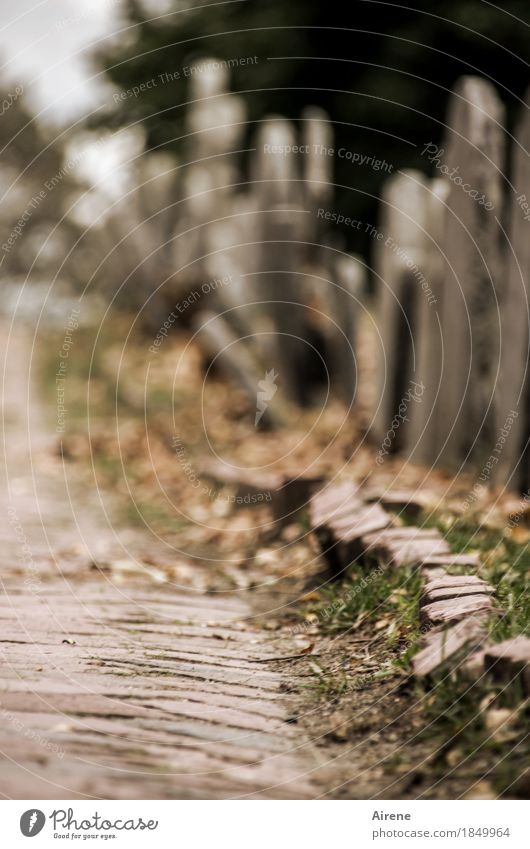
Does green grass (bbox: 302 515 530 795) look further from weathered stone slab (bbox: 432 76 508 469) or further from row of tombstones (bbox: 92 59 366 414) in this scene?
row of tombstones (bbox: 92 59 366 414)

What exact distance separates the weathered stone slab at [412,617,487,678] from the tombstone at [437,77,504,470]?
225 centimetres

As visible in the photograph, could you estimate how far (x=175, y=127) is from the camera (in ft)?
36.1

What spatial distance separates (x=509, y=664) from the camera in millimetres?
2316

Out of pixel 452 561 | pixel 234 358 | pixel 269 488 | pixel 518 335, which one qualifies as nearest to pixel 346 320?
pixel 234 358

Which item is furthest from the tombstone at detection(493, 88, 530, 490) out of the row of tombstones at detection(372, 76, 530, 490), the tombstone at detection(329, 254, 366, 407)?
the tombstone at detection(329, 254, 366, 407)

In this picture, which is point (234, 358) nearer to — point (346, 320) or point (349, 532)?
point (346, 320)

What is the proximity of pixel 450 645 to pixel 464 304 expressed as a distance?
279 cm

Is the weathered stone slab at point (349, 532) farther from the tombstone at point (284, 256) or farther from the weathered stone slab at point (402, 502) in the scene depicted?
the tombstone at point (284, 256)

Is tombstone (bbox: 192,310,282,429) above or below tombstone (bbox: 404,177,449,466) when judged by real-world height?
above

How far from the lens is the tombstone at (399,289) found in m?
5.73

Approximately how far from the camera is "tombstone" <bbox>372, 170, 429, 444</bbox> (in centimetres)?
573
